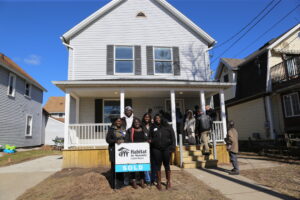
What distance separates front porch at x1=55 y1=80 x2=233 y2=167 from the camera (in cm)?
805

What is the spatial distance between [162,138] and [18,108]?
49.1 feet

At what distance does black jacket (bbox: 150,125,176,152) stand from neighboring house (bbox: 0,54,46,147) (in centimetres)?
1298

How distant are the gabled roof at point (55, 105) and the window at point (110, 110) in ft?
81.1

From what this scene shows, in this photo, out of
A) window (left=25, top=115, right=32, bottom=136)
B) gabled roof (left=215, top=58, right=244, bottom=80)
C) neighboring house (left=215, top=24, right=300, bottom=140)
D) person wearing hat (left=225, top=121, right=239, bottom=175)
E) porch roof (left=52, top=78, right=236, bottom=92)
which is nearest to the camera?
person wearing hat (left=225, top=121, right=239, bottom=175)

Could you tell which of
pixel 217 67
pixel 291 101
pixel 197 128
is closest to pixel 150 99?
pixel 197 128

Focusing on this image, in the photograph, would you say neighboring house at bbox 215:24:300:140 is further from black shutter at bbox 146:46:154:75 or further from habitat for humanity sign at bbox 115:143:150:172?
habitat for humanity sign at bbox 115:143:150:172

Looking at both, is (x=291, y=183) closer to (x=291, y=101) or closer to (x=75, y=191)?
(x=75, y=191)

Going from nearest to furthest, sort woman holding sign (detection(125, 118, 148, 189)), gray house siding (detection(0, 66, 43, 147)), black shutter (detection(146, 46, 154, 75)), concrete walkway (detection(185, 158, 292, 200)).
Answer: concrete walkway (detection(185, 158, 292, 200)) < woman holding sign (detection(125, 118, 148, 189)) < black shutter (detection(146, 46, 154, 75)) < gray house siding (detection(0, 66, 43, 147))

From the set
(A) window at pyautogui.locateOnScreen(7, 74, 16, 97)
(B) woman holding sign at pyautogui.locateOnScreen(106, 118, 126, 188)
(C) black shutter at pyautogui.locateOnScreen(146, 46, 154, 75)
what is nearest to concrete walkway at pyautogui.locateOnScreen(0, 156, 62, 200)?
(B) woman holding sign at pyautogui.locateOnScreen(106, 118, 126, 188)

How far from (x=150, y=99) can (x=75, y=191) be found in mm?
6636

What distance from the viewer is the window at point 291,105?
37.6 ft

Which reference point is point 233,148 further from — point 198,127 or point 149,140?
point 149,140

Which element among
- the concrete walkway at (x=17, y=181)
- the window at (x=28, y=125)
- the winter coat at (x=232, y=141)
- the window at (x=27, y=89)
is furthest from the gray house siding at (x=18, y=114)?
the winter coat at (x=232, y=141)

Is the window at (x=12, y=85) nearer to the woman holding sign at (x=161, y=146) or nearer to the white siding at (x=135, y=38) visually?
the white siding at (x=135, y=38)
